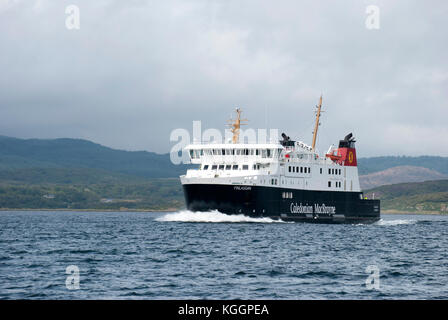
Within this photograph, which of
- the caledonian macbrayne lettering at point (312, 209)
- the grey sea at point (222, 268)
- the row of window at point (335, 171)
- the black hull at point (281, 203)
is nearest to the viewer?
the grey sea at point (222, 268)

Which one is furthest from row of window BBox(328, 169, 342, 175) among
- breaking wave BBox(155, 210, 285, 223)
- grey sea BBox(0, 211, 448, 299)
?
grey sea BBox(0, 211, 448, 299)

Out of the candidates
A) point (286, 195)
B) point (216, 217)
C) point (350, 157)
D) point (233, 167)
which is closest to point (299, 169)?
point (286, 195)

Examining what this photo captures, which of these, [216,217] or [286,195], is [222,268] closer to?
[216,217]

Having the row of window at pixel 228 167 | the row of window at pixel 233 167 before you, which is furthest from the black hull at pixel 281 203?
the row of window at pixel 228 167

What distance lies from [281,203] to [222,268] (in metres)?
40.4

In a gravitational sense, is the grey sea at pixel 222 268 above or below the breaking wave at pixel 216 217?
below

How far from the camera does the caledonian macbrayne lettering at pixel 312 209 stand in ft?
250

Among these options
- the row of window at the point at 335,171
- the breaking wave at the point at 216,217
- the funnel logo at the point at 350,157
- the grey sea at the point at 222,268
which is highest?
the funnel logo at the point at 350,157

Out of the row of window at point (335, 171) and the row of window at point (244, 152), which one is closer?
the row of window at point (244, 152)

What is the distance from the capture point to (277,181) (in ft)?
242

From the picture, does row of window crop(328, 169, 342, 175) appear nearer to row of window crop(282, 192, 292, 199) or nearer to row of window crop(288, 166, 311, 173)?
row of window crop(288, 166, 311, 173)

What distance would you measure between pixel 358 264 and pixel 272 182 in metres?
35.8

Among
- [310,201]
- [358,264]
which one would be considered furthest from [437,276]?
[310,201]

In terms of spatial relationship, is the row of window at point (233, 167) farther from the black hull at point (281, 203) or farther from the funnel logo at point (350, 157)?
the funnel logo at point (350, 157)
